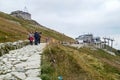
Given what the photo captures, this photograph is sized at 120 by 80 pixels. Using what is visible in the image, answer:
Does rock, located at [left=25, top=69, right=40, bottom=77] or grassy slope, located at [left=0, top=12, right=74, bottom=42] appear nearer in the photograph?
rock, located at [left=25, top=69, right=40, bottom=77]

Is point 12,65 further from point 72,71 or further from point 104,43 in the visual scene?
point 104,43

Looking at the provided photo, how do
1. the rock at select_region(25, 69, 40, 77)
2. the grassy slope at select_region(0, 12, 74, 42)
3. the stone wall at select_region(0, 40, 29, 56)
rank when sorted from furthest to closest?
the grassy slope at select_region(0, 12, 74, 42) < the stone wall at select_region(0, 40, 29, 56) < the rock at select_region(25, 69, 40, 77)

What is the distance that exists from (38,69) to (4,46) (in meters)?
15.2

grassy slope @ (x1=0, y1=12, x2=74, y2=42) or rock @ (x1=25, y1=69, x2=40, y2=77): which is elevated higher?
grassy slope @ (x1=0, y1=12, x2=74, y2=42)

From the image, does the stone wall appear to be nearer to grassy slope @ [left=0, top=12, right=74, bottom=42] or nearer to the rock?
the rock

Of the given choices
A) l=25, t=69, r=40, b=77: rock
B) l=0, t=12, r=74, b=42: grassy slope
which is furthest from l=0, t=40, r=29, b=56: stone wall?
l=0, t=12, r=74, b=42: grassy slope

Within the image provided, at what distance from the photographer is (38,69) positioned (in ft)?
56.1

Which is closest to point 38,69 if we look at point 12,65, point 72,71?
point 72,71

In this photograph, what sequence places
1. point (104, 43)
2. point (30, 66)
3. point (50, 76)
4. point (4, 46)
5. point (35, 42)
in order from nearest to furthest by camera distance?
point (50, 76) < point (30, 66) < point (4, 46) < point (35, 42) < point (104, 43)

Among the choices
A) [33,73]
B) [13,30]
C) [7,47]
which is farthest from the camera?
[13,30]

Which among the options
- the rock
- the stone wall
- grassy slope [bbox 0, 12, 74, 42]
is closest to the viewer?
the rock

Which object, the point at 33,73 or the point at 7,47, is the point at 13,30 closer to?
the point at 7,47

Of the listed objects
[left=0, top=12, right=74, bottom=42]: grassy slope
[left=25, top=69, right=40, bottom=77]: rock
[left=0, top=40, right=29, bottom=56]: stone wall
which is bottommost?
[left=25, top=69, right=40, bottom=77]: rock

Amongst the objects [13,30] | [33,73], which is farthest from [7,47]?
[13,30]
